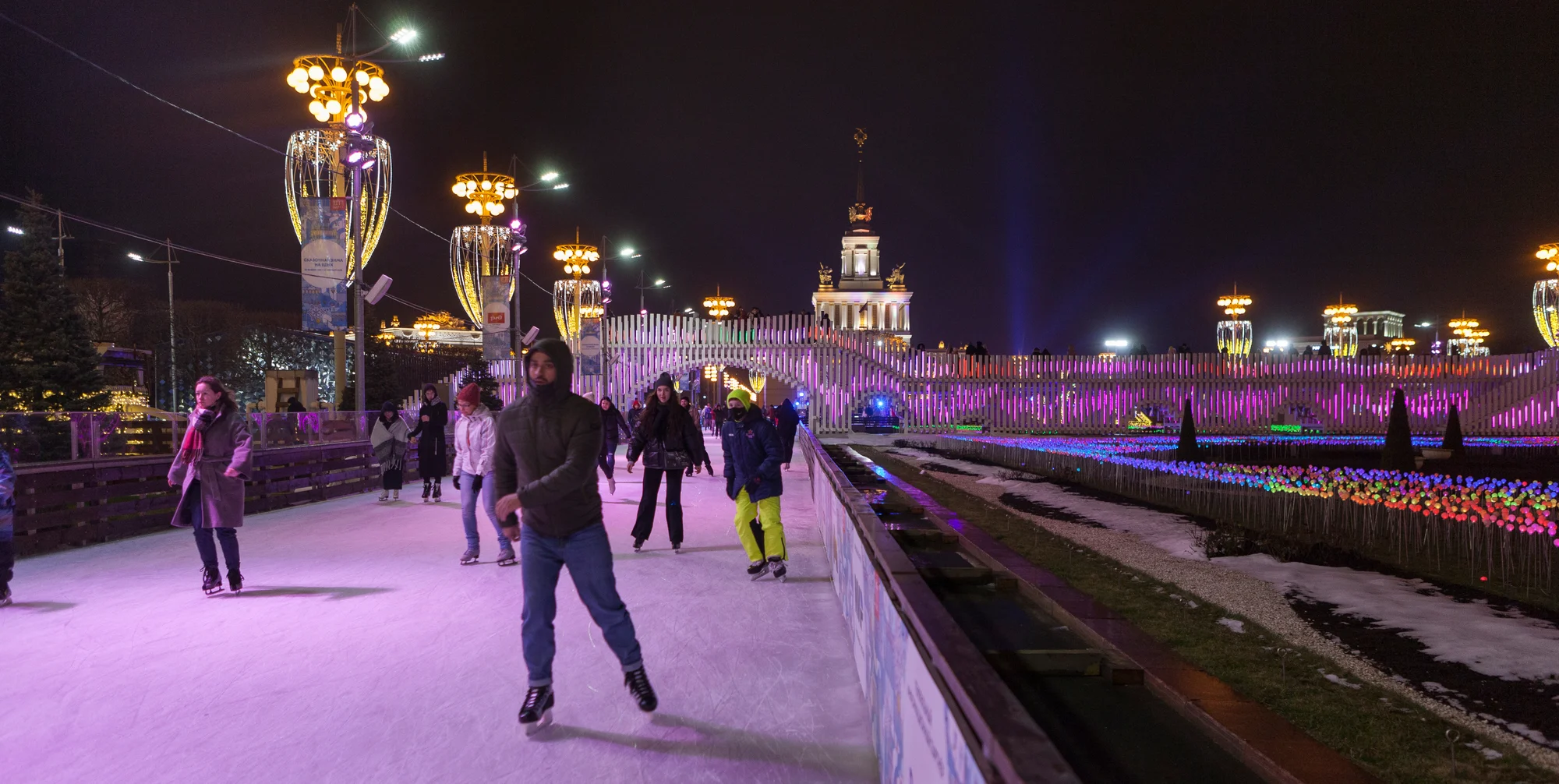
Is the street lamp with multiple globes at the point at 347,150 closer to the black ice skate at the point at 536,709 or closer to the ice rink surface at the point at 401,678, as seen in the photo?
the ice rink surface at the point at 401,678

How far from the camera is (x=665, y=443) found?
9.03 metres

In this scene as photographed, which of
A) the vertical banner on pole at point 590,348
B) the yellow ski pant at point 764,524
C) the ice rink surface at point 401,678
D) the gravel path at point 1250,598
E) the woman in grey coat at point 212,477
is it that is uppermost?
the vertical banner on pole at point 590,348

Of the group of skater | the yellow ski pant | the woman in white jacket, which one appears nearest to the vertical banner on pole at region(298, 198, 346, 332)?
the group of skater

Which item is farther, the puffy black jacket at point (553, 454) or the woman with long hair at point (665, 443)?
the woman with long hair at point (665, 443)

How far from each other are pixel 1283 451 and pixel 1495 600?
16194 millimetres

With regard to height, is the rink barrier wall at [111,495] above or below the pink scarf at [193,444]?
below

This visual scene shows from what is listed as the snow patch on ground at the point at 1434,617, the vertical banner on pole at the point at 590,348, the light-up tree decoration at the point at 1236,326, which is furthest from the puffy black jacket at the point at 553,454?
the light-up tree decoration at the point at 1236,326

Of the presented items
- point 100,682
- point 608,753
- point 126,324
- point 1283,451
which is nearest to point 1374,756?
point 608,753

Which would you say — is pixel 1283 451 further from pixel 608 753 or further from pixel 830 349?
pixel 608 753

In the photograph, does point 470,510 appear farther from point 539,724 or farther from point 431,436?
point 431,436

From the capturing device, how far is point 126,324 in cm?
4362

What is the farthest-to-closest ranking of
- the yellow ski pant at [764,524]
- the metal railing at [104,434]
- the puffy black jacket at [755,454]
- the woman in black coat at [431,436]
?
1. the woman in black coat at [431,436]
2. the metal railing at [104,434]
3. the yellow ski pant at [764,524]
4. the puffy black jacket at [755,454]

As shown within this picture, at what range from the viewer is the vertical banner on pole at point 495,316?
1745 cm

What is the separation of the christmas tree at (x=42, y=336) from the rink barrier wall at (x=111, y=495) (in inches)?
791
